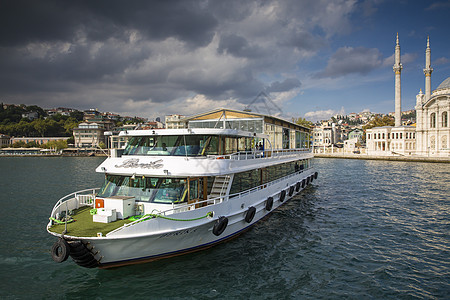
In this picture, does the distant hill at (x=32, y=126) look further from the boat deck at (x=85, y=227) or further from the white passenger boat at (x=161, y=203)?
the boat deck at (x=85, y=227)

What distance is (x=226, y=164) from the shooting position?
38.3ft

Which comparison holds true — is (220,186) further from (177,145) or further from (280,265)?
(280,265)

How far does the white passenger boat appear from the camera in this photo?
854 cm

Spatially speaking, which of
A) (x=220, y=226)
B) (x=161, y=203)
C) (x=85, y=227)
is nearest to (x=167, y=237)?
(x=161, y=203)

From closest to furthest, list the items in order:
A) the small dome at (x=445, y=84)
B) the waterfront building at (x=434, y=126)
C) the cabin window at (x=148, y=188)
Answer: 1. the cabin window at (x=148, y=188)
2. the waterfront building at (x=434, y=126)
3. the small dome at (x=445, y=84)

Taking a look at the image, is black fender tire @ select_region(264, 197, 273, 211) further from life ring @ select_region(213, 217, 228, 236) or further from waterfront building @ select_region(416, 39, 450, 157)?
waterfront building @ select_region(416, 39, 450, 157)

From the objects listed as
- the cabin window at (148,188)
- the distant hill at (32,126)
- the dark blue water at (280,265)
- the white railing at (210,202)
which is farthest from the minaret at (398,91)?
the distant hill at (32,126)

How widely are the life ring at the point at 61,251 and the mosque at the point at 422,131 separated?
282 feet

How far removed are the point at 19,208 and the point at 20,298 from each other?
14875mm

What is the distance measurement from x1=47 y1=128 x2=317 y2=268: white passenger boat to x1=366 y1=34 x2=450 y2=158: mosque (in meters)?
79.5

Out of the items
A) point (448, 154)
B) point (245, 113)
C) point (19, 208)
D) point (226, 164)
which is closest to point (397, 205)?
point (245, 113)

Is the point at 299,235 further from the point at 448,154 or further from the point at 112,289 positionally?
the point at 448,154

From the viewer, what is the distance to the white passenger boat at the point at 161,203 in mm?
8539

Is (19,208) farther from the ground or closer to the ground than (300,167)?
closer to the ground
